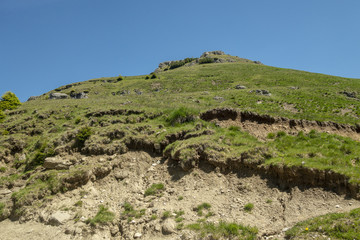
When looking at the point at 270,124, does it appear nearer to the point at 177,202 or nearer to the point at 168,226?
the point at 177,202

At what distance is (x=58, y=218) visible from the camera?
12648 mm

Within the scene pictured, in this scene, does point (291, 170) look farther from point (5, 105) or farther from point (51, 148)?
point (5, 105)

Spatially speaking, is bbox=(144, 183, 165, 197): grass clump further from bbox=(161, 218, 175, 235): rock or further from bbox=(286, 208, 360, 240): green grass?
bbox=(286, 208, 360, 240): green grass

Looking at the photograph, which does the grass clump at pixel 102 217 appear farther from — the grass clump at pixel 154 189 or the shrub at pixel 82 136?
the shrub at pixel 82 136

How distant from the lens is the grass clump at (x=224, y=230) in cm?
995

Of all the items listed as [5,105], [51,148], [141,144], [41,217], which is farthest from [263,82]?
[5,105]

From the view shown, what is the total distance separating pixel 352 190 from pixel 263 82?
42295mm

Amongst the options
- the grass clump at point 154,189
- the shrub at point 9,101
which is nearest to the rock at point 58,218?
the grass clump at point 154,189

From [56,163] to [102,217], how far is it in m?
7.13

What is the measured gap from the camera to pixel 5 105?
37.1 metres

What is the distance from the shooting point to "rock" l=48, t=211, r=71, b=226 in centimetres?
1253

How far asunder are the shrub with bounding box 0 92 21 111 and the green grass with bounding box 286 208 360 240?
44.6m

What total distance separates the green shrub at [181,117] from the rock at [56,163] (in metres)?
9.35

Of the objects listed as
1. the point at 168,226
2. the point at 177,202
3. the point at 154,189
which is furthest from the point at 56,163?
the point at 168,226
